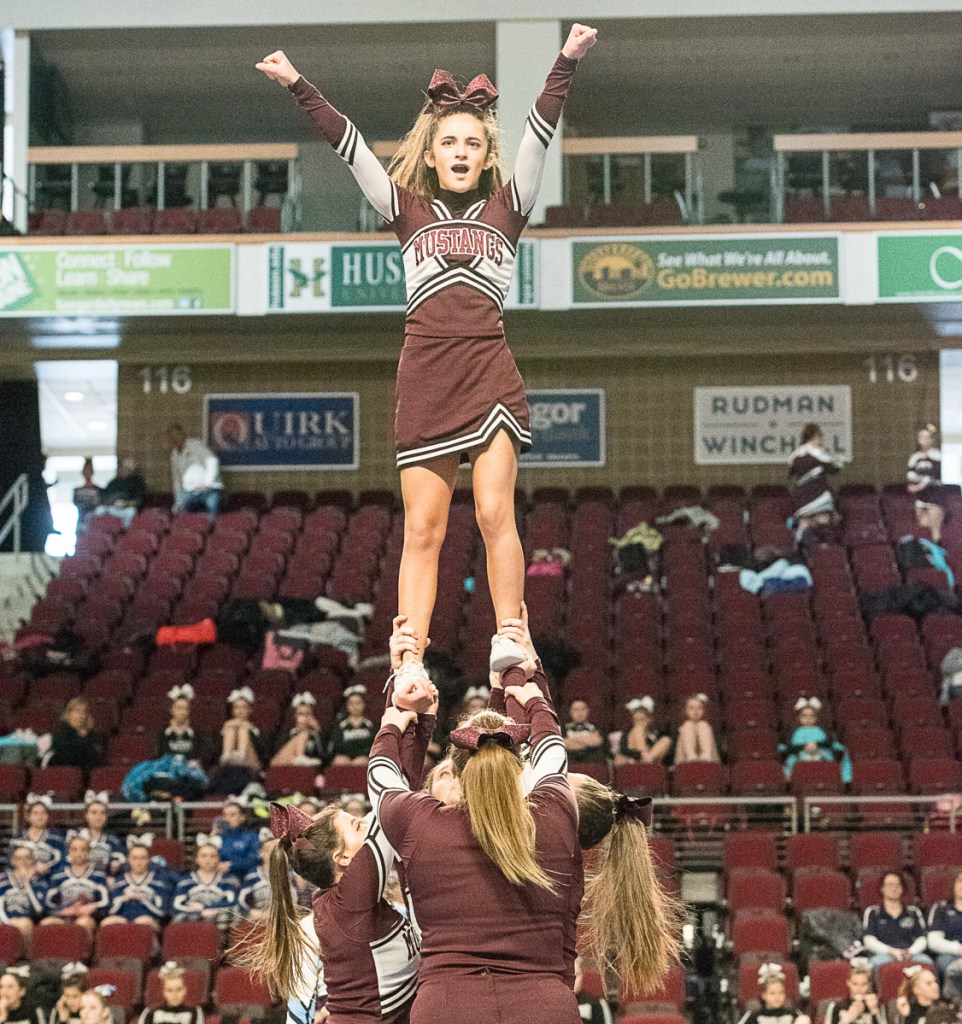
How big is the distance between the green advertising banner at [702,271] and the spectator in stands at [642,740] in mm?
4662

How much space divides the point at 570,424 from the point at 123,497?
4.35 meters

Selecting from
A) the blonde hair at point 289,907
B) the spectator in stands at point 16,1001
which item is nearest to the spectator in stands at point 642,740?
the spectator in stands at point 16,1001

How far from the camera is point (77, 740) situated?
10.8 metres

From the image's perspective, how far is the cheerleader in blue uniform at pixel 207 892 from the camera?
29.7 feet

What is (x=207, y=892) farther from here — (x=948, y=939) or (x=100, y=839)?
(x=948, y=939)

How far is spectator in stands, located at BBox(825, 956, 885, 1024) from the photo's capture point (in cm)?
771

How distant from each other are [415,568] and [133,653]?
27.7ft

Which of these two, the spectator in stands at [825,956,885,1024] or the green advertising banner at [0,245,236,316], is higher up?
the green advertising banner at [0,245,236,316]

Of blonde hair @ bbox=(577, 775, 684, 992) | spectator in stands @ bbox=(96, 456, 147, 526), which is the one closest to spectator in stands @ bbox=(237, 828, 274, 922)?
blonde hair @ bbox=(577, 775, 684, 992)

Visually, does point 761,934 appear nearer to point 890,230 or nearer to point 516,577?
point 516,577

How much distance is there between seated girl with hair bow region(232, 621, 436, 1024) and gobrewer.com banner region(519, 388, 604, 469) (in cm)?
1256

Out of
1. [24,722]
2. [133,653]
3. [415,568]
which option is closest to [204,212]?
[133,653]

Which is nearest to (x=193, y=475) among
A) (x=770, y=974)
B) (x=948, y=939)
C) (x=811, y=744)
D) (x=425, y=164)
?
(x=811, y=744)

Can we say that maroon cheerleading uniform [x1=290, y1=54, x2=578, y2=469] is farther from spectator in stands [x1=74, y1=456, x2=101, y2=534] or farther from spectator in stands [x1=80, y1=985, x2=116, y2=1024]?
spectator in stands [x1=74, y1=456, x2=101, y2=534]
